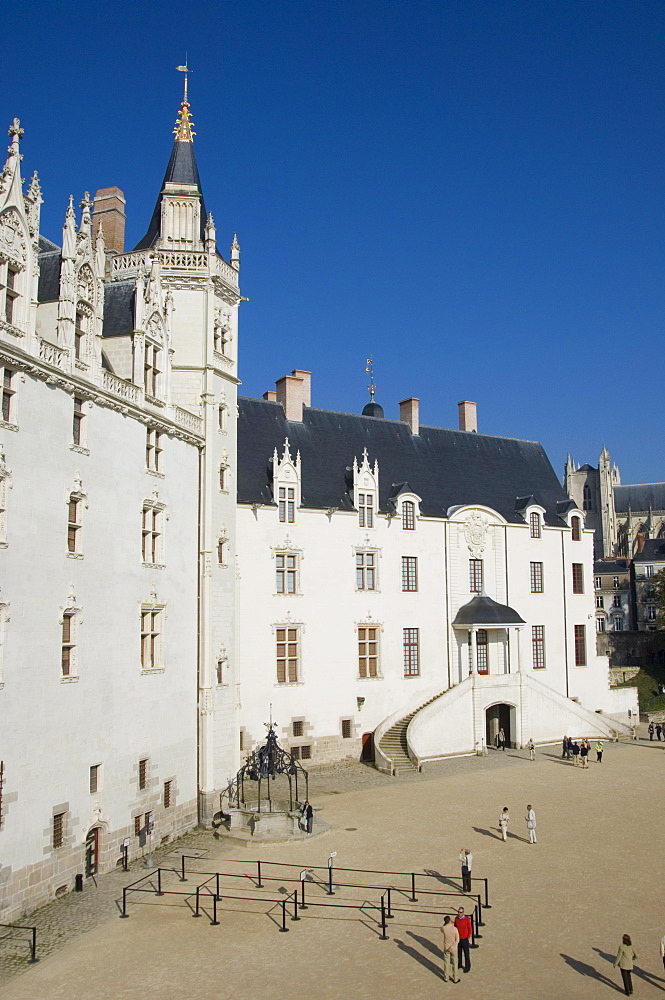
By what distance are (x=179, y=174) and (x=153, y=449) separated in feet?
Answer: 39.2

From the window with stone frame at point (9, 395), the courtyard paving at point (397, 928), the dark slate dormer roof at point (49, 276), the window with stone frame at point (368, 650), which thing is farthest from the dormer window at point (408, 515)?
the window with stone frame at point (9, 395)

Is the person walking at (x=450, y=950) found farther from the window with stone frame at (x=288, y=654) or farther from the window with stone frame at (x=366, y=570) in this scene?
the window with stone frame at (x=366, y=570)

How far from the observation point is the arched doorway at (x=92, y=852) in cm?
2111

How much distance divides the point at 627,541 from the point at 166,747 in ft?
362

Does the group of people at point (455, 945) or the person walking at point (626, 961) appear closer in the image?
the person walking at point (626, 961)

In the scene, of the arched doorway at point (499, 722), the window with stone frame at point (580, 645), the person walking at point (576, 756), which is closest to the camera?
the person walking at point (576, 756)

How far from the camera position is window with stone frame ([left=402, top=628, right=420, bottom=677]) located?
40.4 meters

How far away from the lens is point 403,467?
44.0m

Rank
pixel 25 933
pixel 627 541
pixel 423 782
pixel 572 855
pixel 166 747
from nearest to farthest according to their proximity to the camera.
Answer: pixel 25 933
pixel 572 855
pixel 166 747
pixel 423 782
pixel 627 541

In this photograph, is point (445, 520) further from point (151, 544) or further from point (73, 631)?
point (73, 631)

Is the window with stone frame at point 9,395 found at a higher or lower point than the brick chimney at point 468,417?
lower

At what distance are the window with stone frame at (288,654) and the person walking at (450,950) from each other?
68.2 ft

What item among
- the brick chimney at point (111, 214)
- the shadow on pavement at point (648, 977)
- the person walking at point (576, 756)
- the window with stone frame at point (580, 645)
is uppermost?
the brick chimney at point (111, 214)

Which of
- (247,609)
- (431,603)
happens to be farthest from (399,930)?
(431,603)
